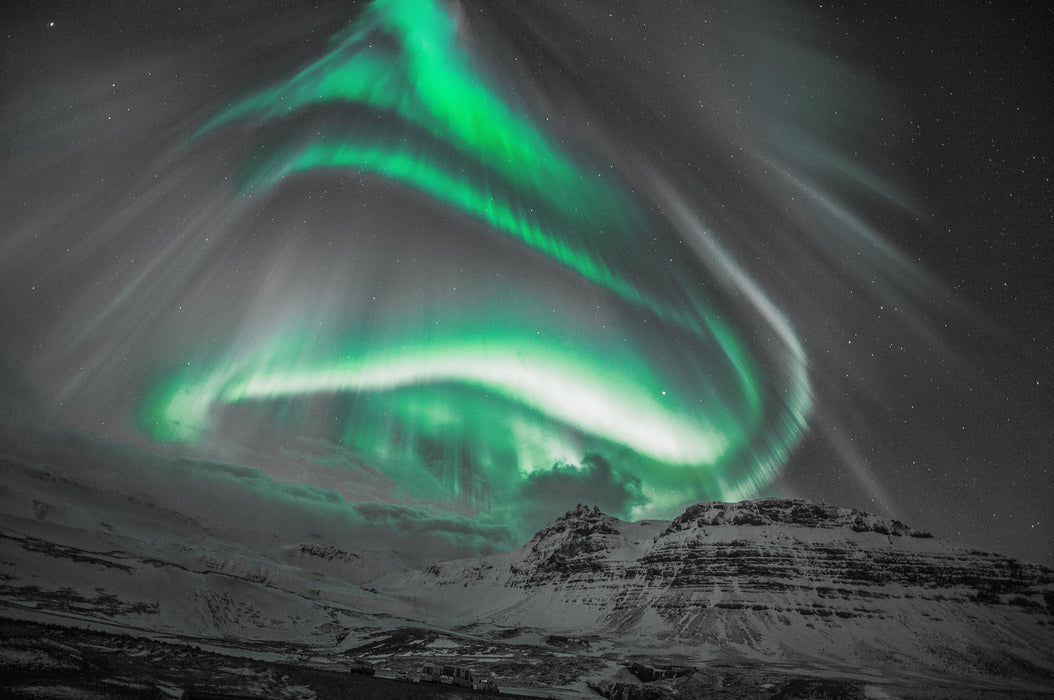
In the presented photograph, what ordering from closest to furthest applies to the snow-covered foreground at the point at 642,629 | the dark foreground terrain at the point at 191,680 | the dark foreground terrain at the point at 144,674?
the dark foreground terrain at the point at 144,674 → the dark foreground terrain at the point at 191,680 → the snow-covered foreground at the point at 642,629

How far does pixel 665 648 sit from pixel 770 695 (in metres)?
81.8

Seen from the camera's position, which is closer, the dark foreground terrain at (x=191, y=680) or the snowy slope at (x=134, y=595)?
the dark foreground terrain at (x=191, y=680)

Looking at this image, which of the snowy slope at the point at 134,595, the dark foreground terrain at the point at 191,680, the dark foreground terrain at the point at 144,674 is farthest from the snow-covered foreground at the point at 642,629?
the dark foreground terrain at the point at 144,674

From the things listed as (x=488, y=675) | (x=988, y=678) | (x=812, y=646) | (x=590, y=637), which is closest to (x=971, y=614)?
(x=988, y=678)

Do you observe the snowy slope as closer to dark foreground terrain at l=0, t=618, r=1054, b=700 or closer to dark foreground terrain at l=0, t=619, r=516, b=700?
dark foreground terrain at l=0, t=618, r=1054, b=700

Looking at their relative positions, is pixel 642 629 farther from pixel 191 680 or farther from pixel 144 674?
pixel 144 674

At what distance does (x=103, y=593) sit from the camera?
11662 cm

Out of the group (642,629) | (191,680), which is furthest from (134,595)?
(642,629)

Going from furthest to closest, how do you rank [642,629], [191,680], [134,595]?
[642,629], [134,595], [191,680]

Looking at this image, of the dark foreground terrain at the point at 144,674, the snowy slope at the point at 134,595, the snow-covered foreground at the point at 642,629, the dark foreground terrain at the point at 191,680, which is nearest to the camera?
the dark foreground terrain at the point at 144,674

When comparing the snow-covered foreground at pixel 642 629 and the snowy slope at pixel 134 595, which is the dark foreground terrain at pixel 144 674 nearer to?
the snow-covered foreground at pixel 642 629

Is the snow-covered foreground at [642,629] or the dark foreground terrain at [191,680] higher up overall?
the snow-covered foreground at [642,629]

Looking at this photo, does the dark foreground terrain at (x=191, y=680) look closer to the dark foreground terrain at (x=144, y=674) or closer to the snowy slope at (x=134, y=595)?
the dark foreground terrain at (x=144, y=674)

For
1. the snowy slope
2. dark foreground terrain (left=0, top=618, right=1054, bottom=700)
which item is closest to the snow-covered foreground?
the snowy slope
